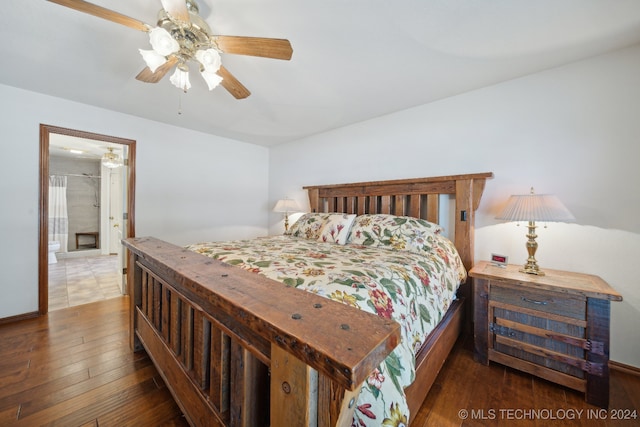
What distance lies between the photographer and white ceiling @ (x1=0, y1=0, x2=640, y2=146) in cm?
129

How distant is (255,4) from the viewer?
4.12 ft

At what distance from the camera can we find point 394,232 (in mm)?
2070

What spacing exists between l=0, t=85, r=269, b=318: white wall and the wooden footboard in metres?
2.11

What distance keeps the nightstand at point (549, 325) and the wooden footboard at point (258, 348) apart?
1527mm

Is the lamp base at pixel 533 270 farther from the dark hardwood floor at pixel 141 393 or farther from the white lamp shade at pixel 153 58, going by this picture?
the white lamp shade at pixel 153 58

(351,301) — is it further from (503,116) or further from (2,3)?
(2,3)

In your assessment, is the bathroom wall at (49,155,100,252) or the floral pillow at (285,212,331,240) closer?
the floral pillow at (285,212,331,240)

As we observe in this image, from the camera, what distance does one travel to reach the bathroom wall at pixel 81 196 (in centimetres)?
534

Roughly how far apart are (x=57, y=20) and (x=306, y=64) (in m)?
1.50

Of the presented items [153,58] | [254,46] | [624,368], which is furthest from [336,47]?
[624,368]

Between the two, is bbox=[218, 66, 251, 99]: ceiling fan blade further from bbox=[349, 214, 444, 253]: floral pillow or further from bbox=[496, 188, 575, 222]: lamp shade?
bbox=[496, 188, 575, 222]: lamp shade

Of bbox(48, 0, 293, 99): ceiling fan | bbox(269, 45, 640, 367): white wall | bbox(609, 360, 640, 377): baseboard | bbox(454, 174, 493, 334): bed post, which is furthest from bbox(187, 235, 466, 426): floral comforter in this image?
bbox(48, 0, 293, 99): ceiling fan

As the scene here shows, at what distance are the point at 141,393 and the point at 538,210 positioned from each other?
2.73 m

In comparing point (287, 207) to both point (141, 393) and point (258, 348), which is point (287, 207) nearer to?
point (141, 393)
